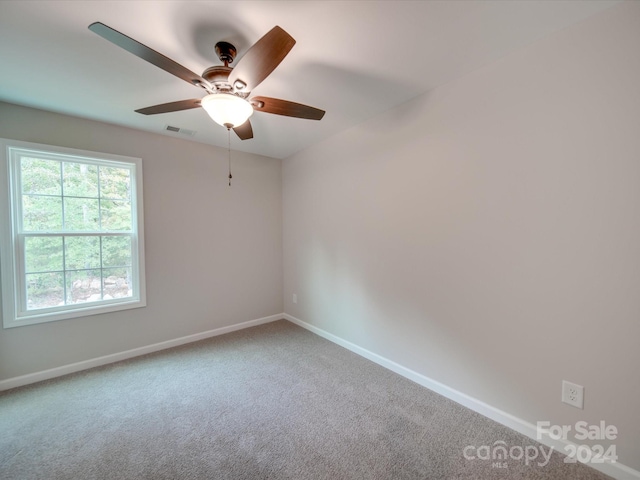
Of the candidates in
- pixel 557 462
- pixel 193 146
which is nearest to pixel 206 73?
pixel 193 146

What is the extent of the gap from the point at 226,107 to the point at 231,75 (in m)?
0.16

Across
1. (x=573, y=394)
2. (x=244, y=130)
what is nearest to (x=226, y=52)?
(x=244, y=130)

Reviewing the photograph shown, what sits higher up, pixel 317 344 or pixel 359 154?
pixel 359 154

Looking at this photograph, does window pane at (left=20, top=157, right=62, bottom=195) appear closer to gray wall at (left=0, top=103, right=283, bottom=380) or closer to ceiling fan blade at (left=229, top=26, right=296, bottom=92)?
gray wall at (left=0, top=103, right=283, bottom=380)

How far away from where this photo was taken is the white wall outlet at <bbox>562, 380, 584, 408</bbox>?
147cm

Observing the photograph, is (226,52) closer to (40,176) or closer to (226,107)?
(226,107)

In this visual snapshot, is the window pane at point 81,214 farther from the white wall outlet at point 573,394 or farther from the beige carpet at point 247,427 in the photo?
the white wall outlet at point 573,394

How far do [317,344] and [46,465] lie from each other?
220 centimetres

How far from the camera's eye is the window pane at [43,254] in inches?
90.7

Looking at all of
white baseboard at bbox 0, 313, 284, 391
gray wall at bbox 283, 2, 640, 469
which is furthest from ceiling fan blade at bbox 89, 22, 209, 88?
white baseboard at bbox 0, 313, 284, 391

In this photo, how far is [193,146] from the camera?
10.2 feet

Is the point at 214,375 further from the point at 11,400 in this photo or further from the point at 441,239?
the point at 441,239

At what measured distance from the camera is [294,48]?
5.23 ft

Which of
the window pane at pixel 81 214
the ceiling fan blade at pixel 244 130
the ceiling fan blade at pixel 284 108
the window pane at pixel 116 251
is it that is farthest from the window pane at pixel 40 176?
the ceiling fan blade at pixel 284 108
